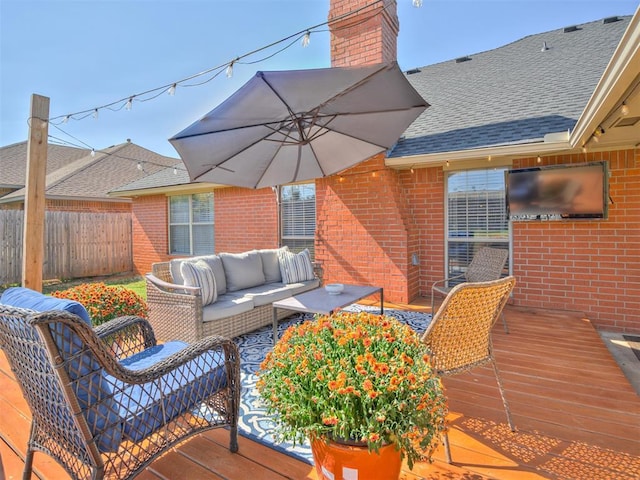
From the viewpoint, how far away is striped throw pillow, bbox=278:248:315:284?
5379mm

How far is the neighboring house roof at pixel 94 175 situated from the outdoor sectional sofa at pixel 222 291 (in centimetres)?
734

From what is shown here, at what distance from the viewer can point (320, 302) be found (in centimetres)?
378

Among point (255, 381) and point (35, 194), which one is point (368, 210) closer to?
point (255, 381)

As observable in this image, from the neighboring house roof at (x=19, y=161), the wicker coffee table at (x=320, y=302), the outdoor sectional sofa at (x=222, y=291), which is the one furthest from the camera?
the neighboring house roof at (x=19, y=161)

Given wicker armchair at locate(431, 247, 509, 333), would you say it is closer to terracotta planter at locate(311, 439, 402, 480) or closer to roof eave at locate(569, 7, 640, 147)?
roof eave at locate(569, 7, 640, 147)

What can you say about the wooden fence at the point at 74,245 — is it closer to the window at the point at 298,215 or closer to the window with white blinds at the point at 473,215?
the window at the point at 298,215

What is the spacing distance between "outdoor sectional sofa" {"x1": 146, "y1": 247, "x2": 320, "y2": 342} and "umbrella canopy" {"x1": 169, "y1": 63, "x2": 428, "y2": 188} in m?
1.19

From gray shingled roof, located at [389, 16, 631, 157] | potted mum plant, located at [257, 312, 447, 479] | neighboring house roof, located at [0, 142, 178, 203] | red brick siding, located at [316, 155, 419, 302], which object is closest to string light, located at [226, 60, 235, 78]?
red brick siding, located at [316, 155, 419, 302]

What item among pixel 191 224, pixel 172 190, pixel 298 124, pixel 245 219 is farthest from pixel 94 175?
pixel 298 124

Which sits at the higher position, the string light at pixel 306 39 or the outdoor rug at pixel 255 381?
the string light at pixel 306 39

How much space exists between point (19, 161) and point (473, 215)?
18.7m

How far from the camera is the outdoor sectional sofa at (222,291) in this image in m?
3.71

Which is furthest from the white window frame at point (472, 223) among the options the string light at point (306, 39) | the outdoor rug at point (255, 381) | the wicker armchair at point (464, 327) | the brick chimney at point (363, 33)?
the wicker armchair at point (464, 327)

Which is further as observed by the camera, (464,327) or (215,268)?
(215,268)
